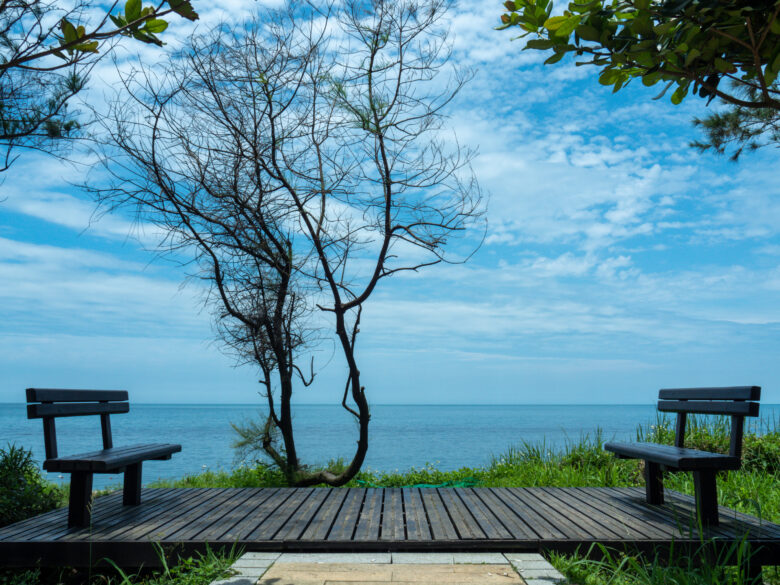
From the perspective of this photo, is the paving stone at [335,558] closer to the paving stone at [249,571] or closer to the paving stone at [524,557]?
the paving stone at [249,571]

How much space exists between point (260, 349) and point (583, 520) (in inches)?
164

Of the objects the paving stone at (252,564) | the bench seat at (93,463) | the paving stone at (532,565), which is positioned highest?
the bench seat at (93,463)

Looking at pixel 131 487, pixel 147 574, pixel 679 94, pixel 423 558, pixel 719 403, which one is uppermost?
pixel 679 94

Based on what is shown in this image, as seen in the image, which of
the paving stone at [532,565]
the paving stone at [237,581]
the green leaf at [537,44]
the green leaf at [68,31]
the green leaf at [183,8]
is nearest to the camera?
the green leaf at [183,8]

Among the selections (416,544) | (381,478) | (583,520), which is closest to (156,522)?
(416,544)

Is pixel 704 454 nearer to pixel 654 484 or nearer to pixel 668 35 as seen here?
pixel 654 484

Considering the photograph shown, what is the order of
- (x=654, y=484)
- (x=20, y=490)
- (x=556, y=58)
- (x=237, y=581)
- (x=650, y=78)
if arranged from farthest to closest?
(x=20, y=490) → (x=654, y=484) → (x=237, y=581) → (x=650, y=78) → (x=556, y=58)

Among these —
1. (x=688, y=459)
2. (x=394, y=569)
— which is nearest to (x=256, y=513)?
(x=394, y=569)

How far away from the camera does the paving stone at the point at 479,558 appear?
3.44m

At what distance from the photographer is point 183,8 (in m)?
2.22

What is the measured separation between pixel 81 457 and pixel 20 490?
5.19 feet

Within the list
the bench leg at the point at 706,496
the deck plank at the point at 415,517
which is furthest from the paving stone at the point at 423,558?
the bench leg at the point at 706,496

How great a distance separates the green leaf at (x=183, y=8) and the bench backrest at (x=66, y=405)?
2.86 metres

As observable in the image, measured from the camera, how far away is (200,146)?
6.78 metres
